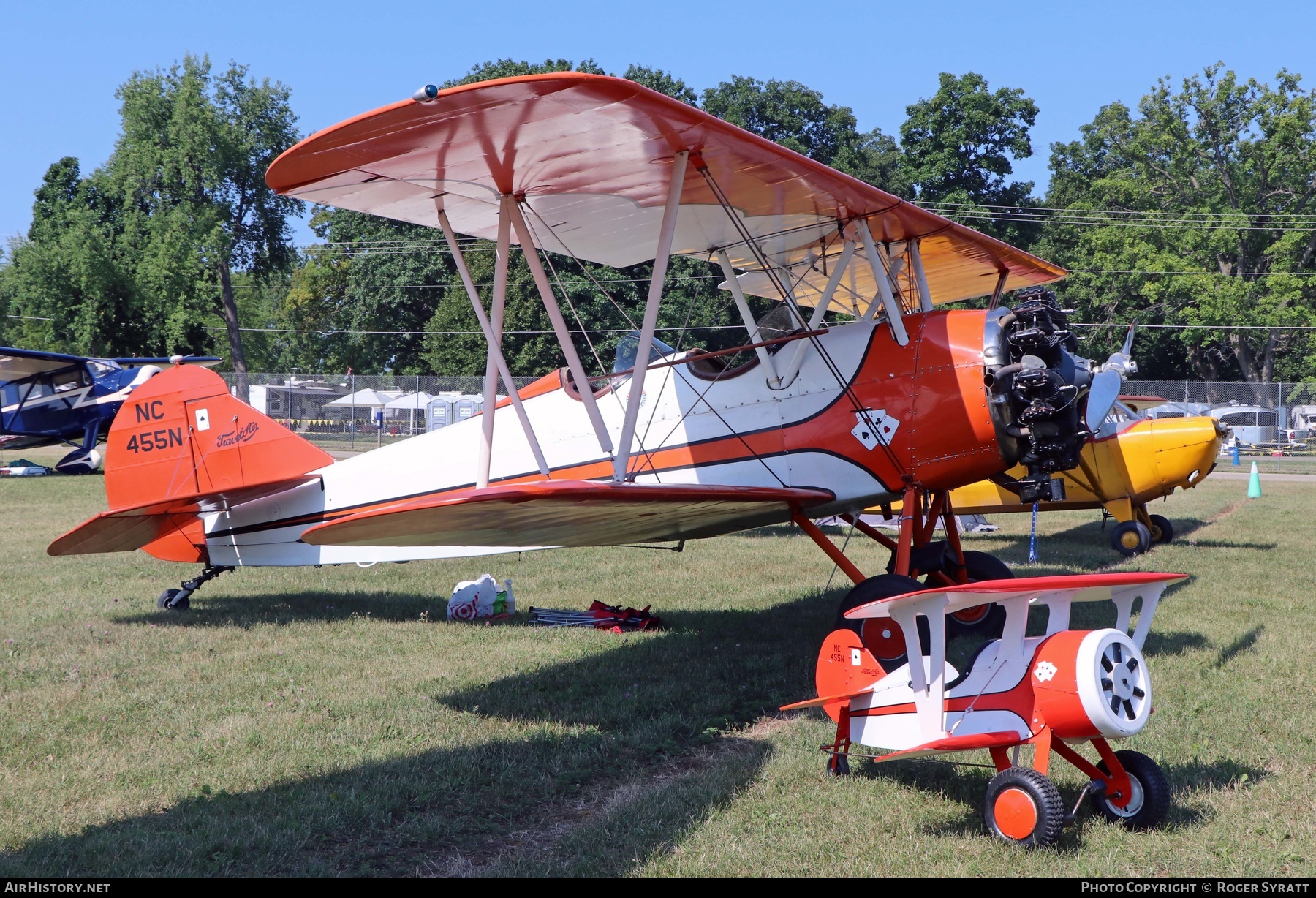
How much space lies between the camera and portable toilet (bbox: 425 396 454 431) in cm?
3603

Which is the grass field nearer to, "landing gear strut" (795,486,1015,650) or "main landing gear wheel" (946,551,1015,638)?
"landing gear strut" (795,486,1015,650)

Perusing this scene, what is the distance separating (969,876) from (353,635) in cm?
539

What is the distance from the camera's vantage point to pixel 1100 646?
137 inches

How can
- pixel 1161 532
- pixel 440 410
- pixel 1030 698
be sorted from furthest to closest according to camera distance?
pixel 440 410 < pixel 1161 532 < pixel 1030 698

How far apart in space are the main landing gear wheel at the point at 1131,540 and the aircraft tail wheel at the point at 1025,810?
352 inches

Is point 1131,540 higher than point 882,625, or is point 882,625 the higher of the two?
point 882,625

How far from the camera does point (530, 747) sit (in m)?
4.88

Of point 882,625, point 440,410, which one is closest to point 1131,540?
point 882,625

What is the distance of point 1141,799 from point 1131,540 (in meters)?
8.84

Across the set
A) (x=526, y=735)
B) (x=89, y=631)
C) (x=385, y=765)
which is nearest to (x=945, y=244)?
(x=526, y=735)

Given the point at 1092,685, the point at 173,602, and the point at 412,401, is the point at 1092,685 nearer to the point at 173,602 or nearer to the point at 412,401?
the point at 173,602

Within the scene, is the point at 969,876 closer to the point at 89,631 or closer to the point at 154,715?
the point at 154,715

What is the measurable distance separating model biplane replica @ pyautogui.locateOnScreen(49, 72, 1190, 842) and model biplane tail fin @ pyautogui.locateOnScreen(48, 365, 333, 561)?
0.07ft

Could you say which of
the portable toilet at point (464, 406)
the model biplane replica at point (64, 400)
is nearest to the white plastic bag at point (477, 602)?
the model biplane replica at point (64, 400)
